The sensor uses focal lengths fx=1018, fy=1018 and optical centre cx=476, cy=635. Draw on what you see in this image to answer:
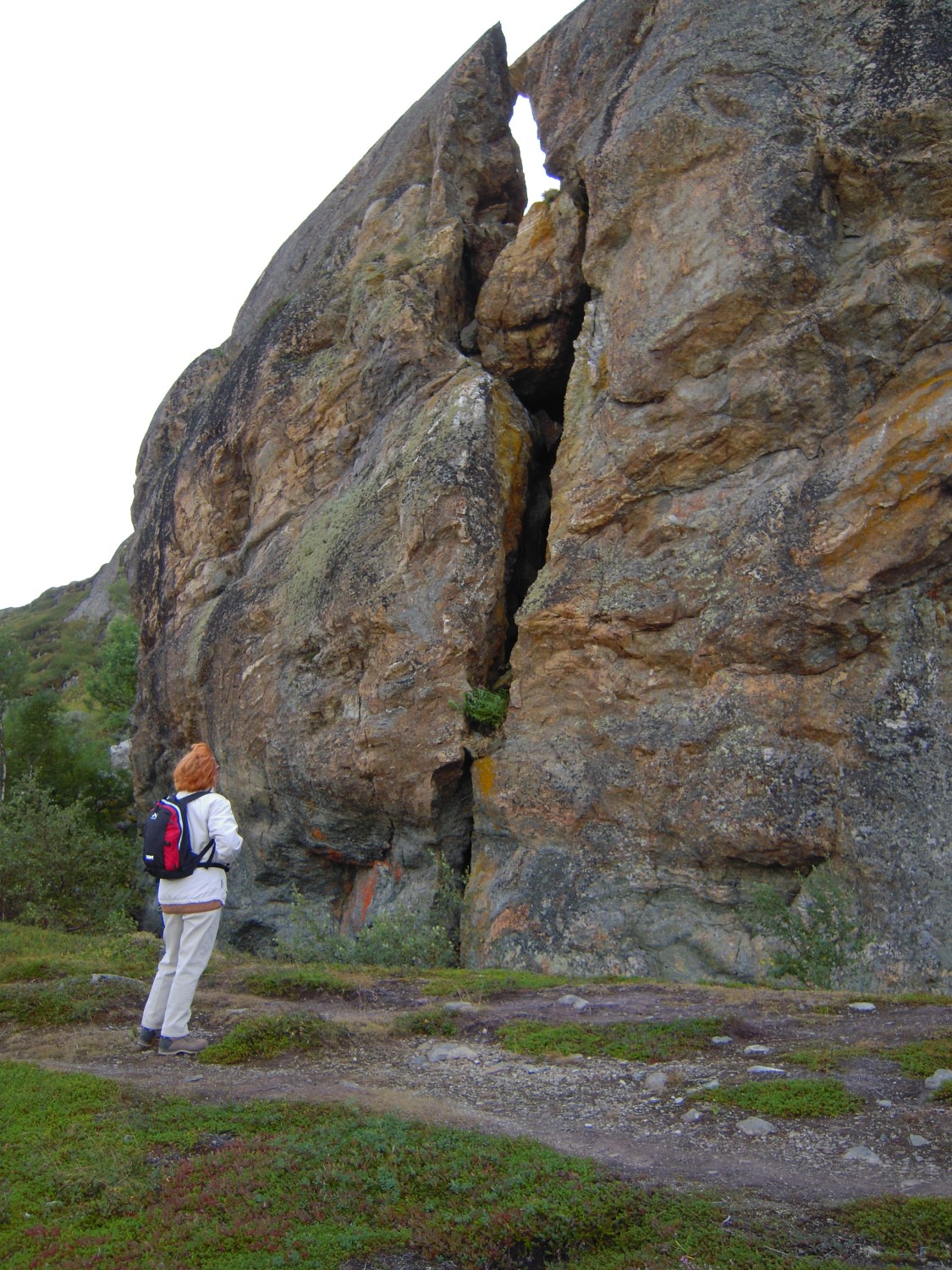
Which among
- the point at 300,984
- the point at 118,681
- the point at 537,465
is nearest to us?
the point at 300,984

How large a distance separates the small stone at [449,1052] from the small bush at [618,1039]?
29cm

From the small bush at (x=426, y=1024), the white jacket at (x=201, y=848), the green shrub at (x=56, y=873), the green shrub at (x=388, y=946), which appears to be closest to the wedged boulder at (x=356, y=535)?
the green shrub at (x=388, y=946)

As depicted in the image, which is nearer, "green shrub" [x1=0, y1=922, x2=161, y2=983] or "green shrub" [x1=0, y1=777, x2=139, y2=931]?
"green shrub" [x1=0, y1=922, x2=161, y2=983]

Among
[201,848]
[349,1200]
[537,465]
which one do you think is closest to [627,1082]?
[349,1200]

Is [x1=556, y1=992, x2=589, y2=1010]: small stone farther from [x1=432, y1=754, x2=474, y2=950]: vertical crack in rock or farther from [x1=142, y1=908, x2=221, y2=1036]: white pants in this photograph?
[x1=432, y1=754, x2=474, y2=950]: vertical crack in rock

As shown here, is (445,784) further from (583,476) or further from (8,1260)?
(8,1260)

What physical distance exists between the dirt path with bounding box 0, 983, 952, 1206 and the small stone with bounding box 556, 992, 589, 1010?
0.05m

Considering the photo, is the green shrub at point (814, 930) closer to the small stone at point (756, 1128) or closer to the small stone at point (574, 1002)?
the small stone at point (574, 1002)

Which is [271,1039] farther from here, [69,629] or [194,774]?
[69,629]

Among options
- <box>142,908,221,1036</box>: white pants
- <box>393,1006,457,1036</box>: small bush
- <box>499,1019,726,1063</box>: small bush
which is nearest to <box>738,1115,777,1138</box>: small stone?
<box>499,1019,726,1063</box>: small bush

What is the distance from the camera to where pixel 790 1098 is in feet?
19.4

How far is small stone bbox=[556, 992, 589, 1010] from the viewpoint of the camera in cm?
866

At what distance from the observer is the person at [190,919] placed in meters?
7.73

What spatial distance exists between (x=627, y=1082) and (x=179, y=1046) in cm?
341
